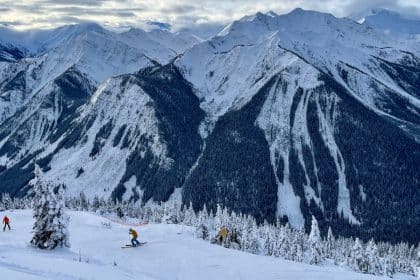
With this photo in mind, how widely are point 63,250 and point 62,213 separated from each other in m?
3.90

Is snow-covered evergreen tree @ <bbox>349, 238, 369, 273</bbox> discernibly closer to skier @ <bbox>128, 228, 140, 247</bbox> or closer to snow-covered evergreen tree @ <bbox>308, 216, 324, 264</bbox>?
snow-covered evergreen tree @ <bbox>308, 216, 324, 264</bbox>

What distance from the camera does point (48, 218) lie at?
178 feet

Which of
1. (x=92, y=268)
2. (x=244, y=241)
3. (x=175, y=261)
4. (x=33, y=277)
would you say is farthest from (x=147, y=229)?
(x=244, y=241)

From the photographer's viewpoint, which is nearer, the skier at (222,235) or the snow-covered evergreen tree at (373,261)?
the skier at (222,235)

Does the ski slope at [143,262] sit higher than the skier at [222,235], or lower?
lower

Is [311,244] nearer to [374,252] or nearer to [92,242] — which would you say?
[374,252]

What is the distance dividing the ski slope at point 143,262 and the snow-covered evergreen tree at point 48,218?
117 cm

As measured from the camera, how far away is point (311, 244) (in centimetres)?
13400

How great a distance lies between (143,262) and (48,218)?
1091 centimetres

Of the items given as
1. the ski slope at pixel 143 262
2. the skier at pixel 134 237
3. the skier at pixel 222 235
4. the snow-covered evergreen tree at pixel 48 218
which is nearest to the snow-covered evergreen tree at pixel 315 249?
the skier at pixel 222 235

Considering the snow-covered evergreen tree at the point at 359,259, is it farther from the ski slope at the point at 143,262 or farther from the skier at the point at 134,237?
the skier at the point at 134,237

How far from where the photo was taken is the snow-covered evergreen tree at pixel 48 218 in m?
53.7

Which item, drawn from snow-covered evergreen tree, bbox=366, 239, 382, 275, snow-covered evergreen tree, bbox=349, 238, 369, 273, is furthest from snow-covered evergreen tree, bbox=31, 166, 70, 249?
snow-covered evergreen tree, bbox=366, 239, 382, 275

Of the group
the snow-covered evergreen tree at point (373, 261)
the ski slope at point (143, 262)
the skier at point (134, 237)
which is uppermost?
the skier at point (134, 237)
